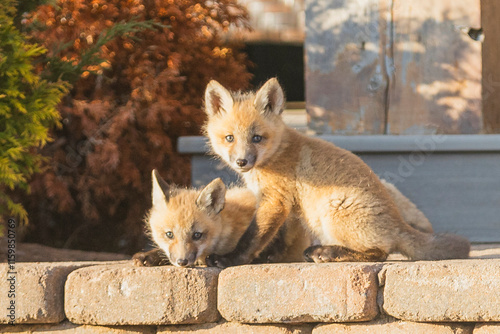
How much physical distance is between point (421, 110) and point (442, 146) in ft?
1.72

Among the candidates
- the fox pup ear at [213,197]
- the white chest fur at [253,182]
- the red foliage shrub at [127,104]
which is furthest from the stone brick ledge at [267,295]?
the red foliage shrub at [127,104]

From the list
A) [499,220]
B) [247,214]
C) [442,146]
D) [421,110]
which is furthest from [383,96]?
[247,214]

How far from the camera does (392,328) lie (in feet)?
11.3

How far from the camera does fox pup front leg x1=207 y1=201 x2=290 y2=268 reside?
3721 mm

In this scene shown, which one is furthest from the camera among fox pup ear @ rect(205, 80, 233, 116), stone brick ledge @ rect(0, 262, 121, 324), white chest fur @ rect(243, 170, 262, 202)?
fox pup ear @ rect(205, 80, 233, 116)

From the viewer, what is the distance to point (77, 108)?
5.83m

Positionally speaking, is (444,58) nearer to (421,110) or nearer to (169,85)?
(421,110)

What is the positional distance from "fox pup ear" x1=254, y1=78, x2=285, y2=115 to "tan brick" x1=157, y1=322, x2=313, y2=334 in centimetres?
128

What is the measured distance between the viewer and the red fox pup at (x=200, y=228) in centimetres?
371

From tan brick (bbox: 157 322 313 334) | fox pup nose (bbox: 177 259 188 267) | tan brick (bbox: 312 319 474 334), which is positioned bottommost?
tan brick (bbox: 157 322 313 334)

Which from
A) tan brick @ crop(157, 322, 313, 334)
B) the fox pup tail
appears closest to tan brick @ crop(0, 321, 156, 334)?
tan brick @ crop(157, 322, 313, 334)

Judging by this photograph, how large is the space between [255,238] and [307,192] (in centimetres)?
43

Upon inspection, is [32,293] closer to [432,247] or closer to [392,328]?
[392,328]

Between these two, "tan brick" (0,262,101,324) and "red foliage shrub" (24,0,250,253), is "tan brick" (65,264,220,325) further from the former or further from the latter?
"red foliage shrub" (24,0,250,253)
